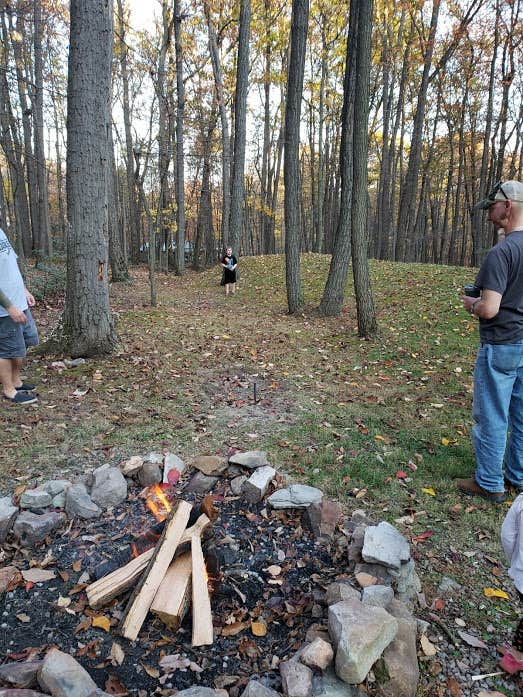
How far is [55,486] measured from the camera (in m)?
3.16

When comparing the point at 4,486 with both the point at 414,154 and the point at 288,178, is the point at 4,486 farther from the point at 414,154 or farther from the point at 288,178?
the point at 414,154

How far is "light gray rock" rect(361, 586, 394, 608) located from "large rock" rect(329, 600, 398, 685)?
0.45 feet

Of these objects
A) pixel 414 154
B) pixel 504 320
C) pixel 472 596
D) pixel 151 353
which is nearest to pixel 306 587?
pixel 472 596

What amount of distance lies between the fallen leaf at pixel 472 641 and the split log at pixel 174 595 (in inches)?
58.3

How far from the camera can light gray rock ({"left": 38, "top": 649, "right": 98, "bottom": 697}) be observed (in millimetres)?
1757

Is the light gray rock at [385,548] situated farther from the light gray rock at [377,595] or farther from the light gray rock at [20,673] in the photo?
the light gray rock at [20,673]

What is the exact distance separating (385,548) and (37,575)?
206cm

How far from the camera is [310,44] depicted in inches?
772

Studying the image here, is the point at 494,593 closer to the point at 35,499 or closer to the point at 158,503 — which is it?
the point at 158,503

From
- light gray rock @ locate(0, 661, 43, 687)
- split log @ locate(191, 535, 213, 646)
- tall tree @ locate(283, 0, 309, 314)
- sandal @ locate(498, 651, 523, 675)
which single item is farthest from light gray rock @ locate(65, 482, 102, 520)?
tall tree @ locate(283, 0, 309, 314)

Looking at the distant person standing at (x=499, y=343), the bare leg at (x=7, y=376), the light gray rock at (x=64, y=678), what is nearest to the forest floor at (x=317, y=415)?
the bare leg at (x=7, y=376)

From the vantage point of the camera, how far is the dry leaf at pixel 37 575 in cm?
247

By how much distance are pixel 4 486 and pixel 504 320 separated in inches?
158

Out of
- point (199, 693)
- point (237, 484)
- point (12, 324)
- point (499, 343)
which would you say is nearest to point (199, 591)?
point (199, 693)
